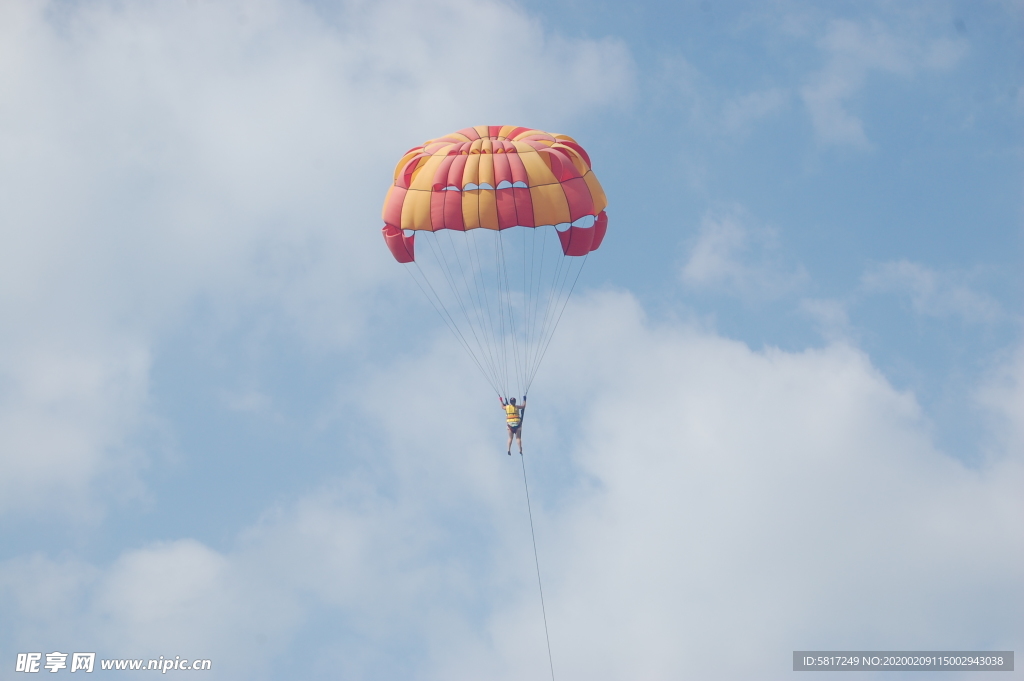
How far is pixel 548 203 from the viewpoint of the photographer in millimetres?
35312

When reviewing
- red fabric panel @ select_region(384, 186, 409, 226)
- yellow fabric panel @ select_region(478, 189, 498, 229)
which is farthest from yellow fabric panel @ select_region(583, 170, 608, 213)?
red fabric panel @ select_region(384, 186, 409, 226)

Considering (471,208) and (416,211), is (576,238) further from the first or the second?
(416,211)

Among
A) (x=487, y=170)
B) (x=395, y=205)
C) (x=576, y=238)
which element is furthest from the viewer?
(x=576, y=238)

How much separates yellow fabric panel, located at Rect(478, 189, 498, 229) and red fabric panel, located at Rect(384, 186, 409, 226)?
100 inches

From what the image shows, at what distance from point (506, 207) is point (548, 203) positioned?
125 cm

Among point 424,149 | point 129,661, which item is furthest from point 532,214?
point 129,661

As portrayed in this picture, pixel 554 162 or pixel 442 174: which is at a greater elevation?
pixel 554 162

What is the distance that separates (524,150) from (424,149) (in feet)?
11.2

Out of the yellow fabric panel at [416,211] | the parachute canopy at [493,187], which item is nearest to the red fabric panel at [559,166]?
the parachute canopy at [493,187]

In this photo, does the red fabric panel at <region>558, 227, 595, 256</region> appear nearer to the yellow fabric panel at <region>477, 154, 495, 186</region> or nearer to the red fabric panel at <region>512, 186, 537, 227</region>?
the red fabric panel at <region>512, 186, 537, 227</region>

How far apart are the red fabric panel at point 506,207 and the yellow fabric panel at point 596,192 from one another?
8.19 feet

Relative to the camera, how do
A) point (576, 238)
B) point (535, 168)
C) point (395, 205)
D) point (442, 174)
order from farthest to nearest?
point (576, 238) < point (395, 205) < point (442, 174) < point (535, 168)

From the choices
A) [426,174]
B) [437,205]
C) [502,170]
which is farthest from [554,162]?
[426,174]

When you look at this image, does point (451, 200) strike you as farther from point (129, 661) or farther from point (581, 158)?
point (129, 661)
